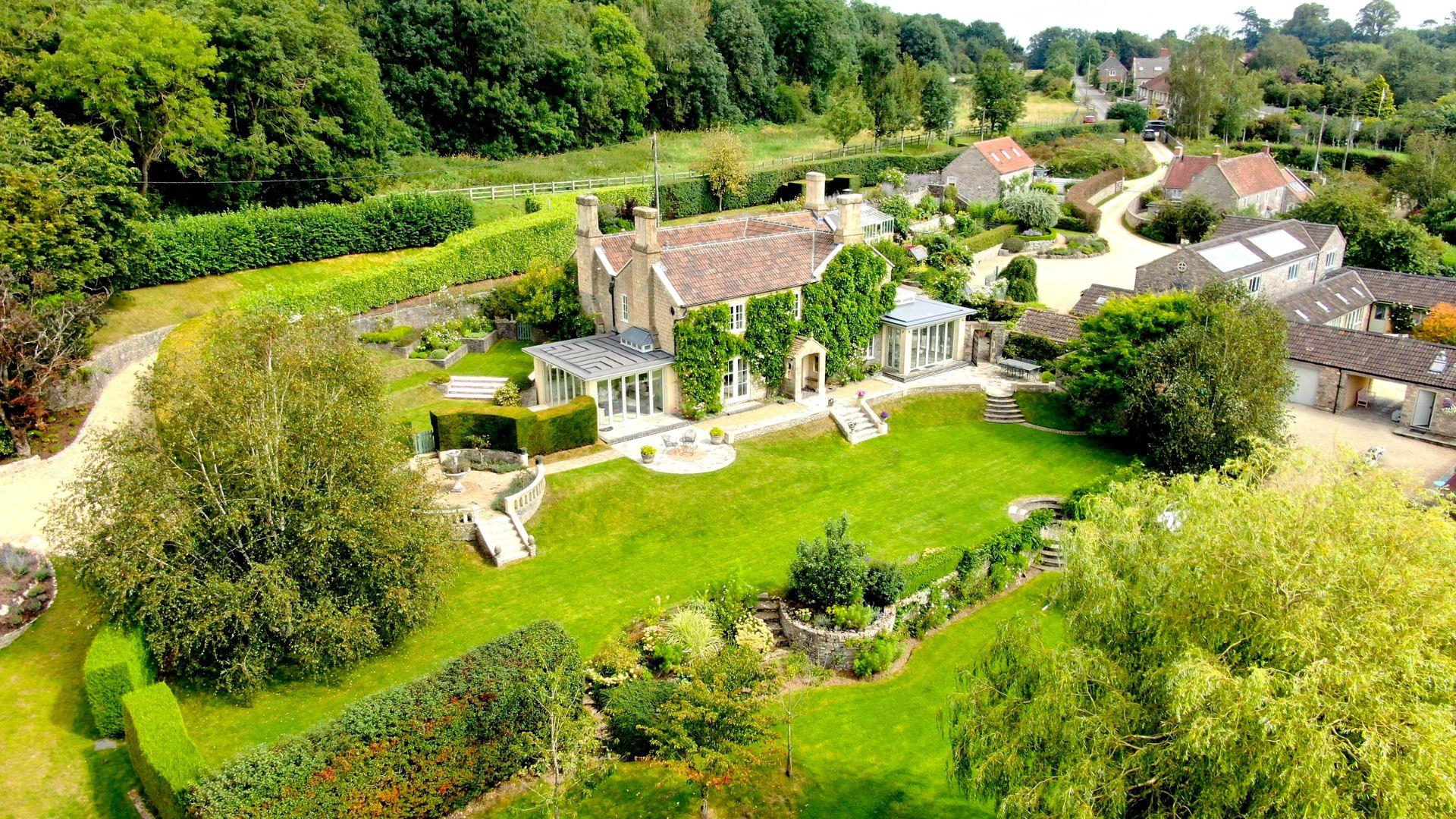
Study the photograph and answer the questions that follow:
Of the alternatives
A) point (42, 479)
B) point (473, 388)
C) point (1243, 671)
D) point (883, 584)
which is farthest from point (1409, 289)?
point (42, 479)

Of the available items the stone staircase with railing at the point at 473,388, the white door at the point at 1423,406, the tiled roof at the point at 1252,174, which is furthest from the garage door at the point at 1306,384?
the stone staircase with railing at the point at 473,388

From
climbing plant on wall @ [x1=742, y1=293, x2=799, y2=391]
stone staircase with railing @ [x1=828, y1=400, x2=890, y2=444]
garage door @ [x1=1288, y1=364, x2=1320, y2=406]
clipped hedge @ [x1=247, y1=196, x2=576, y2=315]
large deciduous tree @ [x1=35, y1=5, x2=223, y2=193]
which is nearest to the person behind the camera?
stone staircase with railing @ [x1=828, y1=400, x2=890, y2=444]

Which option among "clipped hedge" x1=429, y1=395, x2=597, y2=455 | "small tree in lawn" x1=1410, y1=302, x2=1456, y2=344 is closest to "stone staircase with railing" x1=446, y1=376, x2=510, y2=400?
"clipped hedge" x1=429, y1=395, x2=597, y2=455

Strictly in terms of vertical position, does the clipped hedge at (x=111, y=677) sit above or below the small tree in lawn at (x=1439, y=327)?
below

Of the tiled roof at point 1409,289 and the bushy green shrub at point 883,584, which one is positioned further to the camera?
the tiled roof at point 1409,289

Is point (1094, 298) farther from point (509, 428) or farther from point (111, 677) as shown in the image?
point (111, 677)

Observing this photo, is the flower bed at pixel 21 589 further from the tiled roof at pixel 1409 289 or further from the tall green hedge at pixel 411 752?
the tiled roof at pixel 1409 289

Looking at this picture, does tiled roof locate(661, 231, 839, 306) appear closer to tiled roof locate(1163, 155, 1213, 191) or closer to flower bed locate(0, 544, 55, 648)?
flower bed locate(0, 544, 55, 648)
